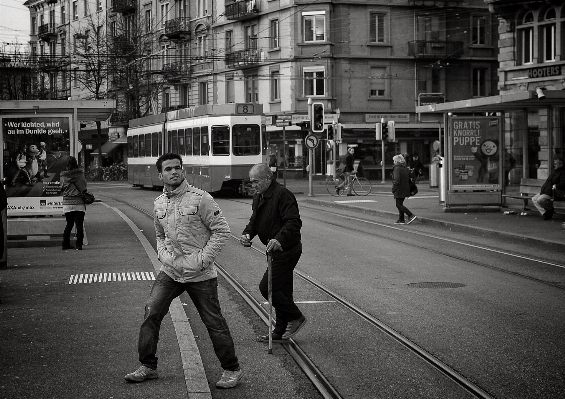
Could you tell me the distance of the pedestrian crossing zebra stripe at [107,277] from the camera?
1362 centimetres

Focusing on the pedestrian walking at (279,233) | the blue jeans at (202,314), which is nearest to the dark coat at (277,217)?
the pedestrian walking at (279,233)

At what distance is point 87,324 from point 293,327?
86.8 inches

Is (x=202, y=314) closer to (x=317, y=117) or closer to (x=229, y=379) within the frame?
(x=229, y=379)

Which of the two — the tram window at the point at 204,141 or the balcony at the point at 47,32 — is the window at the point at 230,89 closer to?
the tram window at the point at 204,141

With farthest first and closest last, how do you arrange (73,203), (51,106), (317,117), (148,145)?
(148,145)
(317,117)
(51,106)
(73,203)

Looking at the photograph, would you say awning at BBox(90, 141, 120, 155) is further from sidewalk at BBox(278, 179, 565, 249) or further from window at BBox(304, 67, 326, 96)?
sidewalk at BBox(278, 179, 565, 249)

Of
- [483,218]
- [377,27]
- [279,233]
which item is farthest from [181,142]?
[279,233]

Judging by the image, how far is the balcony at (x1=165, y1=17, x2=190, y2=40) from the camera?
68125mm

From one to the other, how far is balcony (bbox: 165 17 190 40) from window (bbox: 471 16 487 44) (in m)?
19.0

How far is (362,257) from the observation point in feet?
54.3

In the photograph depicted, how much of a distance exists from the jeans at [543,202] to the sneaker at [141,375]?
1738cm

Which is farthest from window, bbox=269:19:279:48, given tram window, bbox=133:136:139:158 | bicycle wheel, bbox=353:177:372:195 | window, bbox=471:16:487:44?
bicycle wheel, bbox=353:177:372:195

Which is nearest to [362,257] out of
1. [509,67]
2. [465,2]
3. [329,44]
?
[509,67]

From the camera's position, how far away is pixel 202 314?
7566 mm
